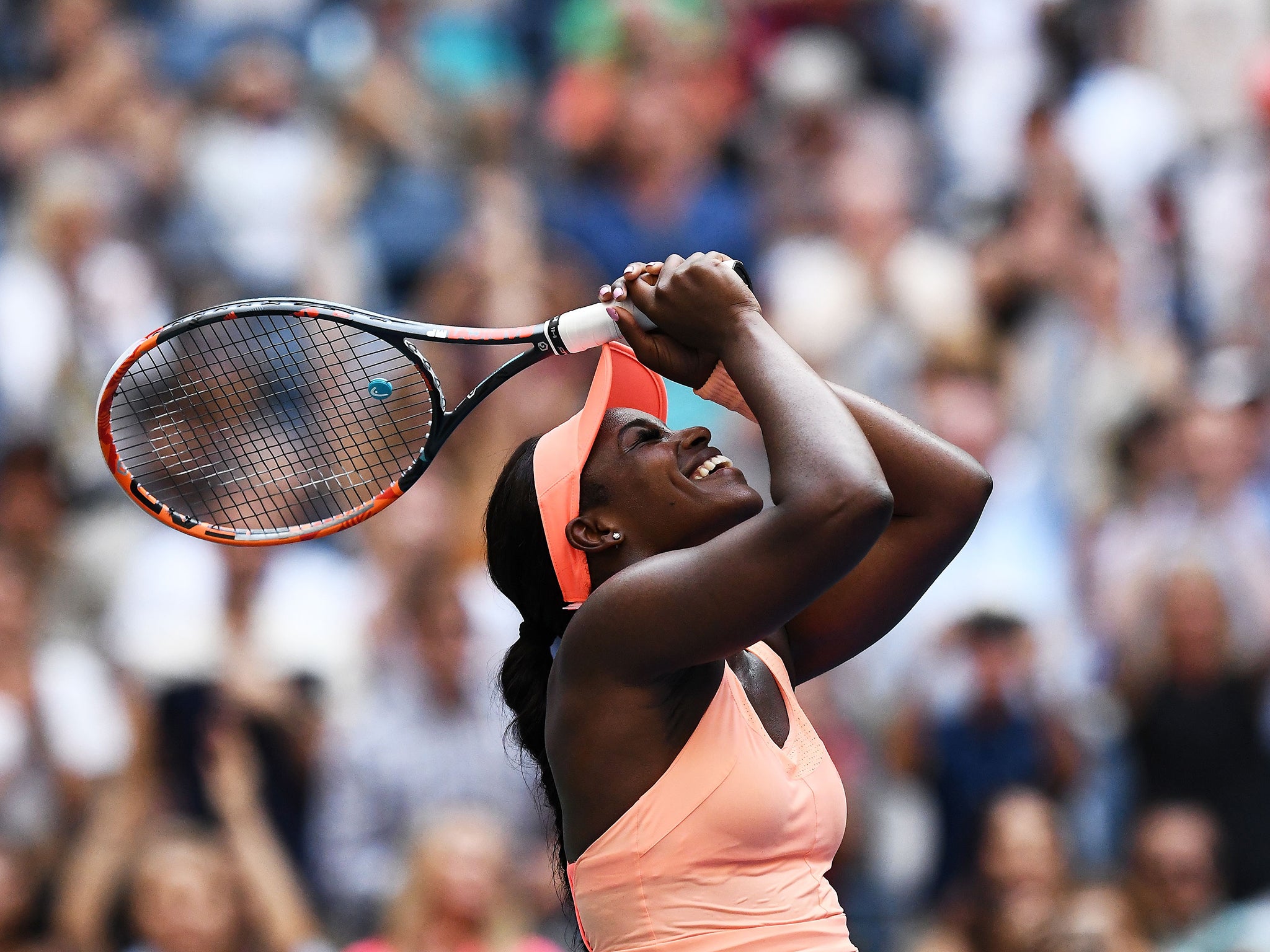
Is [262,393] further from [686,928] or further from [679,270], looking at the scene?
[686,928]

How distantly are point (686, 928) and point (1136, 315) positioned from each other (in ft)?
16.1

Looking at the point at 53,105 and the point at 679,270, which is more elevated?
the point at 53,105

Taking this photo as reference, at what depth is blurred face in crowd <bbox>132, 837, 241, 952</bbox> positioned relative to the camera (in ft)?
17.2

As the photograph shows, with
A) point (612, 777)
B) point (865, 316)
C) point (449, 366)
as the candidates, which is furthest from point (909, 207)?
point (612, 777)

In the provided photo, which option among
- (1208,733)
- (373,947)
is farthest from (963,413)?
(373,947)

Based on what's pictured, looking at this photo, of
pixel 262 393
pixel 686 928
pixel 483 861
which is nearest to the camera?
pixel 686 928

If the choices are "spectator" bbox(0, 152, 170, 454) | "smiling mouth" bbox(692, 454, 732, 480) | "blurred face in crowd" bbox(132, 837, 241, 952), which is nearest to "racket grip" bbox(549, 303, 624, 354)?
"smiling mouth" bbox(692, 454, 732, 480)

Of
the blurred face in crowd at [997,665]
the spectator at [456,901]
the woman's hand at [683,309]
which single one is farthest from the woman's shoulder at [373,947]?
the woman's hand at [683,309]

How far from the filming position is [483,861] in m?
5.18

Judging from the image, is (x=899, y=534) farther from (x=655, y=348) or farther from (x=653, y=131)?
(x=653, y=131)

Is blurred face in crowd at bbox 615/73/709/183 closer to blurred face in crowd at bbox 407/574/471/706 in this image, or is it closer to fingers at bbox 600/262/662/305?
blurred face in crowd at bbox 407/574/471/706

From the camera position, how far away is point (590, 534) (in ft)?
9.57

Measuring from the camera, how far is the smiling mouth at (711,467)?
291cm

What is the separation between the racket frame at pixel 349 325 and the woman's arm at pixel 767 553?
1.48 feet
